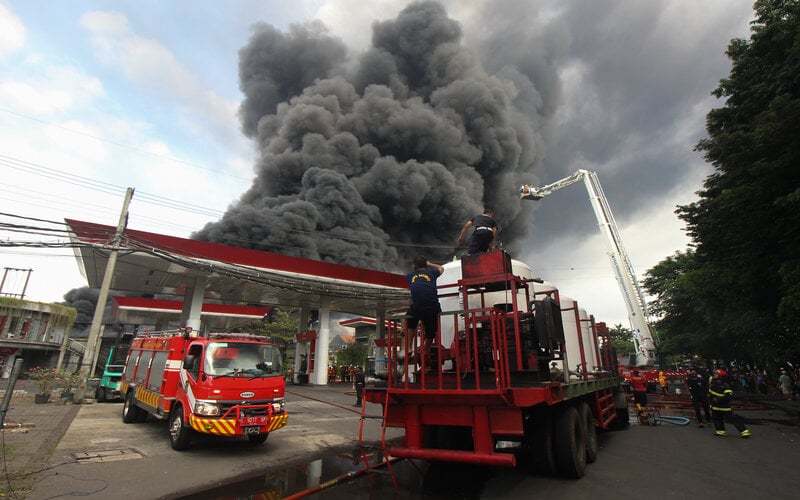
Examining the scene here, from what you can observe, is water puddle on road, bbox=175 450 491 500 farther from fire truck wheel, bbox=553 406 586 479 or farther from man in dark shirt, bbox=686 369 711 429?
man in dark shirt, bbox=686 369 711 429

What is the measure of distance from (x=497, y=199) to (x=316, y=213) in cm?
2212

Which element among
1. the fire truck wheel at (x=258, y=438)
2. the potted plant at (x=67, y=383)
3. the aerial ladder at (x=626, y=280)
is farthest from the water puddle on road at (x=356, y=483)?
the aerial ladder at (x=626, y=280)

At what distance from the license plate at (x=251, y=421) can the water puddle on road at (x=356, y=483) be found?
3.07 feet

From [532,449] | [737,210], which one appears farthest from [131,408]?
[737,210]

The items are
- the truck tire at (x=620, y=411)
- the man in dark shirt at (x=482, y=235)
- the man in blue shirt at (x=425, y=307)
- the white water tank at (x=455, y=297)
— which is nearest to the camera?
the man in blue shirt at (x=425, y=307)

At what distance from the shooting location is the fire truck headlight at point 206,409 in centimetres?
607

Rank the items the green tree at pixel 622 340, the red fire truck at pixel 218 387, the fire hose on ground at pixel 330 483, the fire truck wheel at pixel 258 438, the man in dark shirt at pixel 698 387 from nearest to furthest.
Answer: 1. the fire hose on ground at pixel 330 483
2. the red fire truck at pixel 218 387
3. the fire truck wheel at pixel 258 438
4. the man in dark shirt at pixel 698 387
5. the green tree at pixel 622 340

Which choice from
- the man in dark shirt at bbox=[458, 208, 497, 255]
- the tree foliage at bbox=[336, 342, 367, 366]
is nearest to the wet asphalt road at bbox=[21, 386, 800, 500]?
the man in dark shirt at bbox=[458, 208, 497, 255]

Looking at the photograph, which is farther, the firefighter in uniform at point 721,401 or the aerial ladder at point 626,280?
the aerial ladder at point 626,280

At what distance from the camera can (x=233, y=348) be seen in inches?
271

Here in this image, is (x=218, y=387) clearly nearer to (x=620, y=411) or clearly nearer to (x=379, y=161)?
(x=620, y=411)

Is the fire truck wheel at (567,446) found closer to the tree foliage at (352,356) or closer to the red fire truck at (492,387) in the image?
the red fire truck at (492,387)

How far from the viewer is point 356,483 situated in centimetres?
498

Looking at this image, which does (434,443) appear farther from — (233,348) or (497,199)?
(497,199)
